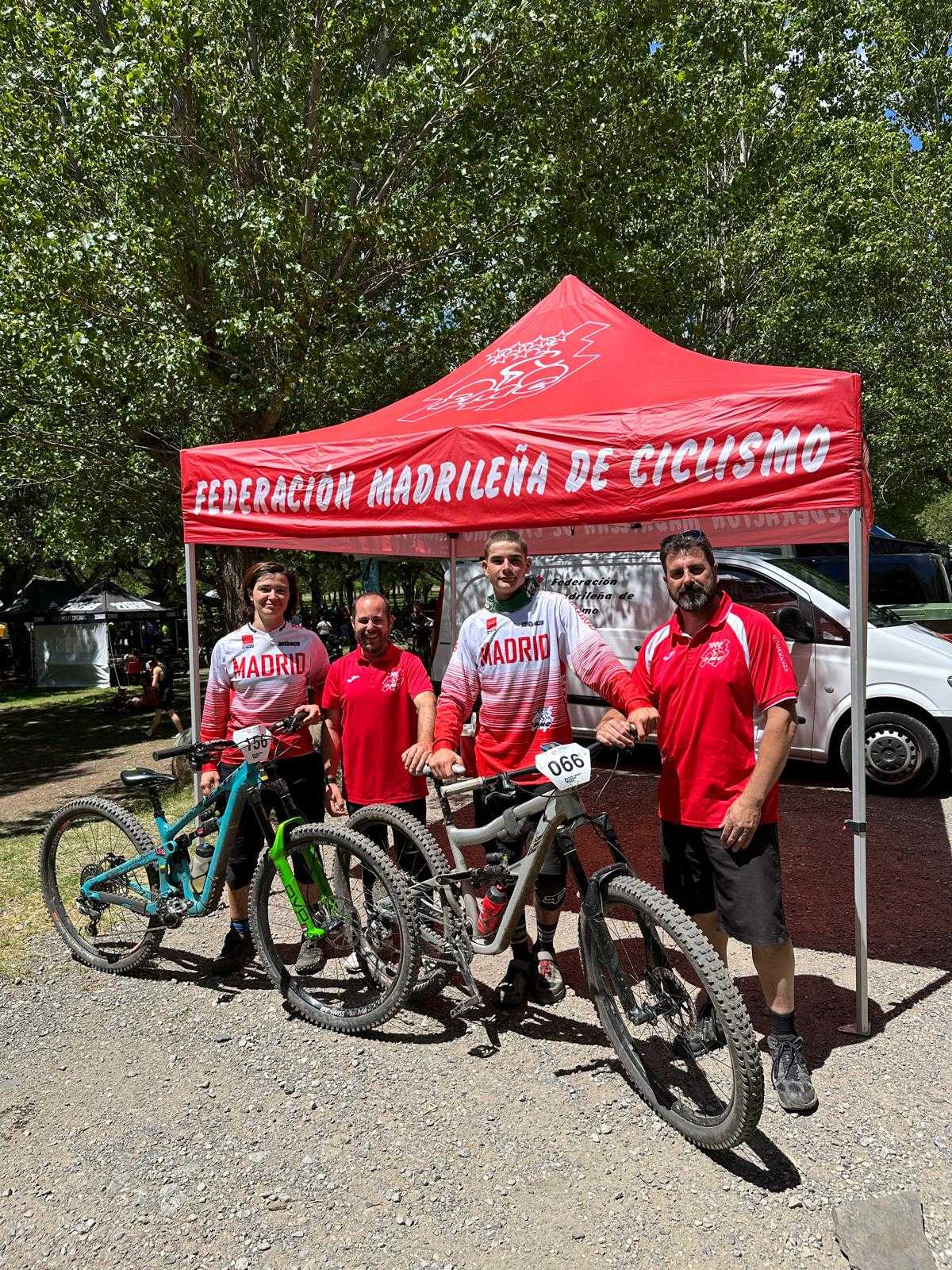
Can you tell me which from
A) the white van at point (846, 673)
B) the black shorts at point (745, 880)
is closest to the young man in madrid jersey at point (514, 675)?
the black shorts at point (745, 880)

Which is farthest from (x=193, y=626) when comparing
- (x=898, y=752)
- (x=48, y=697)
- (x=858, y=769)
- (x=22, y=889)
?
(x=48, y=697)

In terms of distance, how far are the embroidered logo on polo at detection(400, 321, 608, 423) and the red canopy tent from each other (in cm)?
2

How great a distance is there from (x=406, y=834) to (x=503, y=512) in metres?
1.61

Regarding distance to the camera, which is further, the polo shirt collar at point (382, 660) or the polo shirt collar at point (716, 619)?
the polo shirt collar at point (382, 660)

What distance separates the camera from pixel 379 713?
4031mm

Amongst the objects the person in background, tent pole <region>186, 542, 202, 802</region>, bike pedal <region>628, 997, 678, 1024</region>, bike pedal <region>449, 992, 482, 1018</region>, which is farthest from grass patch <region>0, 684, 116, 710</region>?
bike pedal <region>628, 997, 678, 1024</region>

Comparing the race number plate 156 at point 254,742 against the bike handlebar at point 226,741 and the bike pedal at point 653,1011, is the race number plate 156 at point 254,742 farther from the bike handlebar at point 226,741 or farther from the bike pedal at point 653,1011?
the bike pedal at point 653,1011

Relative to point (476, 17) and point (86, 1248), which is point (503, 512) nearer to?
point (86, 1248)

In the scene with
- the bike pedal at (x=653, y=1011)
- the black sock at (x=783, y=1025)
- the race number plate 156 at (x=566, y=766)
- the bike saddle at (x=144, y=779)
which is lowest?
the black sock at (x=783, y=1025)

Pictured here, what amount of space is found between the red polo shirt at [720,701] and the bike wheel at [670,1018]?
41 centimetres

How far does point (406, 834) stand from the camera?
381cm

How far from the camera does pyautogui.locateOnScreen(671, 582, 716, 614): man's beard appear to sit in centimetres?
312

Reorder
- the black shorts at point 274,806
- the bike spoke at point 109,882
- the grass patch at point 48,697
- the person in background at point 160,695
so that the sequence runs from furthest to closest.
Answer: the grass patch at point 48,697, the person in background at point 160,695, the bike spoke at point 109,882, the black shorts at point 274,806

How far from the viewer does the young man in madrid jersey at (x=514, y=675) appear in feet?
11.6
